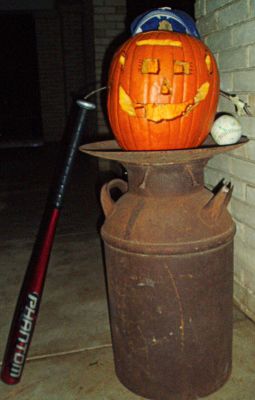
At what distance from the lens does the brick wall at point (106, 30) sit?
566 centimetres

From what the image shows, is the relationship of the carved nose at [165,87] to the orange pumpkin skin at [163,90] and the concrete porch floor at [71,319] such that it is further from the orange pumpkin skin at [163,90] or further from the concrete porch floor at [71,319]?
the concrete porch floor at [71,319]

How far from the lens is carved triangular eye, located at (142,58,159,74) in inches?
70.6

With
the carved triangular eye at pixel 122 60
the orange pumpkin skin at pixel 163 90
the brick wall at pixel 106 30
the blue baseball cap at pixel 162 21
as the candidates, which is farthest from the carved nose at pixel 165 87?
the brick wall at pixel 106 30

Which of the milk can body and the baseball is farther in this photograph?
the baseball

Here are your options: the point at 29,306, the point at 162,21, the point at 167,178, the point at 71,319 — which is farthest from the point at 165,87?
the point at 71,319

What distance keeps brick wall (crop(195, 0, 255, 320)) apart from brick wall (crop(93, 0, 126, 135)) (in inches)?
127

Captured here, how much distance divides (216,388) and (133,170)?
1.08 metres

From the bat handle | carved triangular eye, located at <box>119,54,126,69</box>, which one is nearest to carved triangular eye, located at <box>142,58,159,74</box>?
carved triangular eye, located at <box>119,54,126,69</box>

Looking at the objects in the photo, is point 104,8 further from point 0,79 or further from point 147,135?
point 0,79

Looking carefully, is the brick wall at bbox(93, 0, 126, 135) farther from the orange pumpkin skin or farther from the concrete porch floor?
the orange pumpkin skin

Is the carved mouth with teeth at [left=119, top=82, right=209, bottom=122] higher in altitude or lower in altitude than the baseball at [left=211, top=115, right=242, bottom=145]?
higher

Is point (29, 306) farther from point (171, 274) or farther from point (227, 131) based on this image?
point (227, 131)

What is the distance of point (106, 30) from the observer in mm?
5715

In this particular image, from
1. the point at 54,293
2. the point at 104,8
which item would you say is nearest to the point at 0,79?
the point at 104,8
